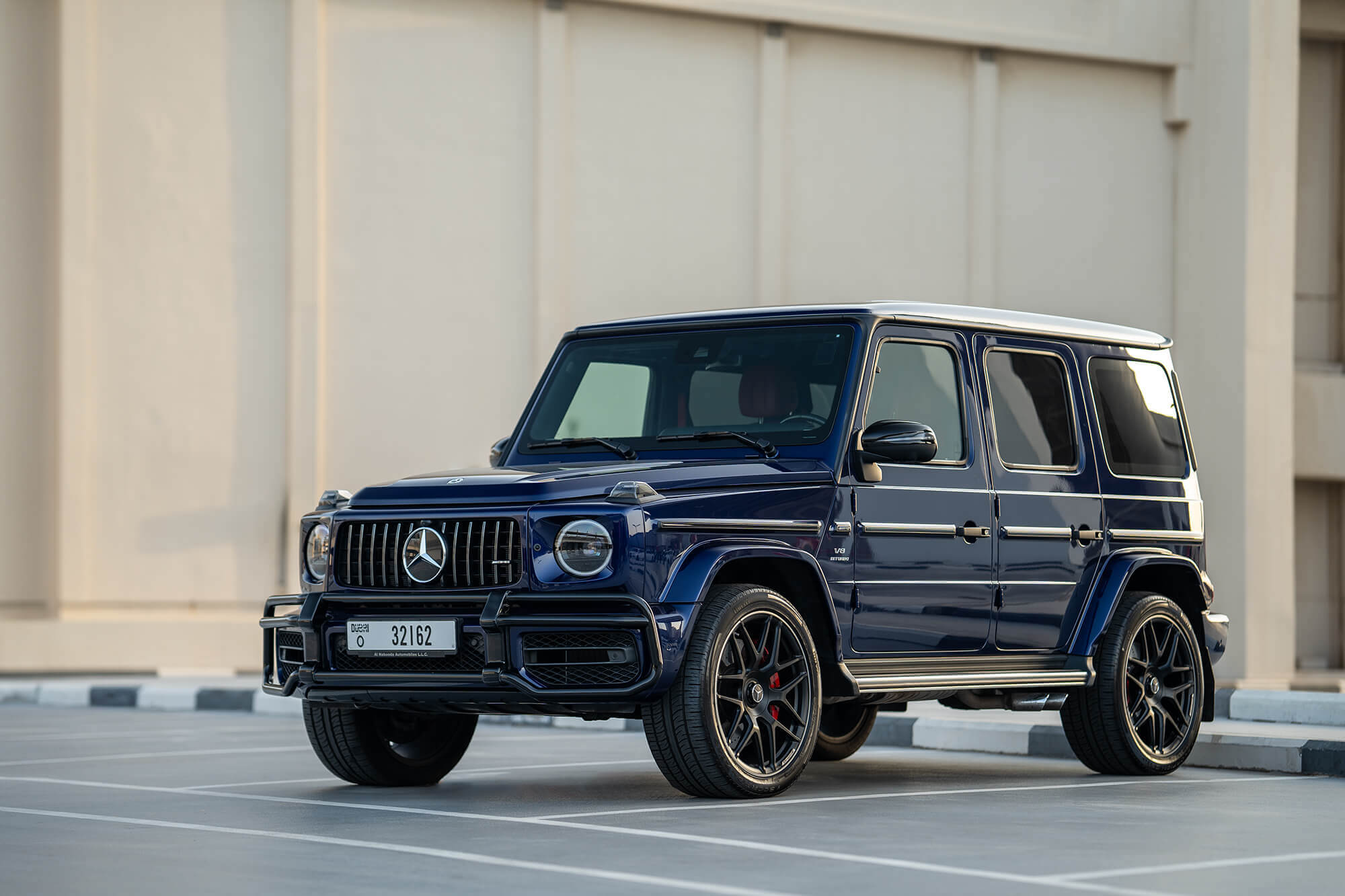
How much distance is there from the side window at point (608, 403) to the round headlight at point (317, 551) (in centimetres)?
124

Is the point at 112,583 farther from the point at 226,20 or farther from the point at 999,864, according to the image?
the point at 999,864

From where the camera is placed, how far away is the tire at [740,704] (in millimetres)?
7566

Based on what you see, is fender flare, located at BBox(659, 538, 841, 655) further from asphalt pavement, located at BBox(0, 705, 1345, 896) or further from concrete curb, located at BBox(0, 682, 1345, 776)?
concrete curb, located at BBox(0, 682, 1345, 776)

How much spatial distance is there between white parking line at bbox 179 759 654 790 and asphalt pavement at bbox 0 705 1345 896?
0.03 meters

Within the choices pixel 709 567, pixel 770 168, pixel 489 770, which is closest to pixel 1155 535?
pixel 709 567

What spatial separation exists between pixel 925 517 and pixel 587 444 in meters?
1.47

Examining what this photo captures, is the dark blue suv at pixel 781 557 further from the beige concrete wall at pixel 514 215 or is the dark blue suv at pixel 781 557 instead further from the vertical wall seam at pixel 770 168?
the vertical wall seam at pixel 770 168

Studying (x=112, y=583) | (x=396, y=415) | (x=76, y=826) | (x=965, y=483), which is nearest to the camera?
(x=76, y=826)

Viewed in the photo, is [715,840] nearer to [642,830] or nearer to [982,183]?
[642,830]

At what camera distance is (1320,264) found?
84.5 feet

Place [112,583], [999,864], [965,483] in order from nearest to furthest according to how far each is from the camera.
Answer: [999,864] < [965,483] < [112,583]

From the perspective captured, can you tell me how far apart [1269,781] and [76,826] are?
5318mm

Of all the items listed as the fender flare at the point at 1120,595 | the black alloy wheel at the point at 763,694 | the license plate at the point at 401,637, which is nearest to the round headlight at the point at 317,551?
the license plate at the point at 401,637

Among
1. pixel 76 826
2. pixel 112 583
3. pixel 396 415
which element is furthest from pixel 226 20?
pixel 76 826
